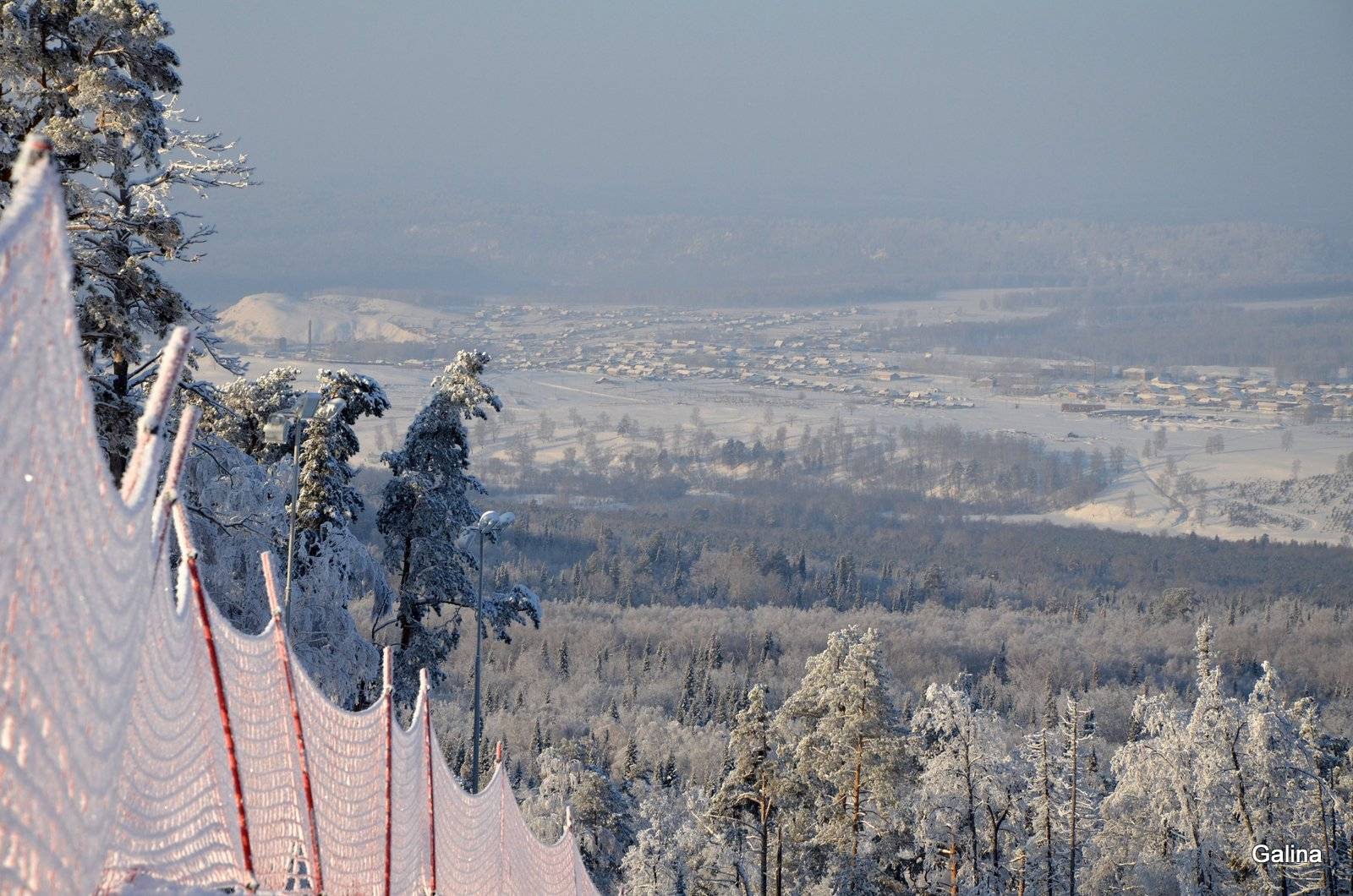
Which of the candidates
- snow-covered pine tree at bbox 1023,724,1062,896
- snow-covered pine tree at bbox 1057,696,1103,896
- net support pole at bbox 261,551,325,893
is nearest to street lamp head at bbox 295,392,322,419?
net support pole at bbox 261,551,325,893

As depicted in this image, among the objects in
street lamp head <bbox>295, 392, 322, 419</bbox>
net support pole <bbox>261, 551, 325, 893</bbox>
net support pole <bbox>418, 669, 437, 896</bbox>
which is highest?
street lamp head <bbox>295, 392, 322, 419</bbox>

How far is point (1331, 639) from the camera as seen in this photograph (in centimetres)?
9712

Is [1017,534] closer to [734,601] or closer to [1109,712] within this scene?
[734,601]

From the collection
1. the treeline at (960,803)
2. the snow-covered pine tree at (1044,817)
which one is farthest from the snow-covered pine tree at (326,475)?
the snow-covered pine tree at (1044,817)

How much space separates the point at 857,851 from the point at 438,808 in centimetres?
1962

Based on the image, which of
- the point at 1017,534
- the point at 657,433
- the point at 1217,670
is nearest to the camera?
the point at 1217,670

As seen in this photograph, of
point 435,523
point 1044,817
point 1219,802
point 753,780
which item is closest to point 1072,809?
point 1044,817

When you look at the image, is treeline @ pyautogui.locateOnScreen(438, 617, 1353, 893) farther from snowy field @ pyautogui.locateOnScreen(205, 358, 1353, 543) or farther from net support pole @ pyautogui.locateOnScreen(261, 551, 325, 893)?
snowy field @ pyautogui.locateOnScreen(205, 358, 1353, 543)

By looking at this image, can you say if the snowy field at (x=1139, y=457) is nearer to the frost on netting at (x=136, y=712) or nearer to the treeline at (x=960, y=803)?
the treeline at (x=960, y=803)

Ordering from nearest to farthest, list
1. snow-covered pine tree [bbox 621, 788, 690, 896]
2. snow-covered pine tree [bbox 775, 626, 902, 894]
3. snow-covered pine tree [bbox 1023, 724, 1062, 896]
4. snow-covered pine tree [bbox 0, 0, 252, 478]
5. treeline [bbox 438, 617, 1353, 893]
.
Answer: snow-covered pine tree [bbox 0, 0, 252, 478], snow-covered pine tree [bbox 775, 626, 902, 894], snow-covered pine tree [bbox 621, 788, 690, 896], treeline [bbox 438, 617, 1353, 893], snow-covered pine tree [bbox 1023, 724, 1062, 896]

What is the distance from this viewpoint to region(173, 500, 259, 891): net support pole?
5770 millimetres

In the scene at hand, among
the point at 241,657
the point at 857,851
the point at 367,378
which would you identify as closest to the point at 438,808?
→ the point at 241,657

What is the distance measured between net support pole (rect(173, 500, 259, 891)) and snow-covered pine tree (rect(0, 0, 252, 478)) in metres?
8.21

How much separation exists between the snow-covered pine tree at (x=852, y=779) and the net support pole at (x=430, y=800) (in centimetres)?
1941
